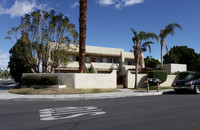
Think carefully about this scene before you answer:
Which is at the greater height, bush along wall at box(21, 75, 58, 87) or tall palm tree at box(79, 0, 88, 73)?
tall palm tree at box(79, 0, 88, 73)

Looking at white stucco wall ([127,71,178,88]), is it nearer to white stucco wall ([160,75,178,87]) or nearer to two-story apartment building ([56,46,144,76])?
white stucco wall ([160,75,178,87])

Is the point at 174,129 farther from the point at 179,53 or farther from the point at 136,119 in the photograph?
the point at 179,53

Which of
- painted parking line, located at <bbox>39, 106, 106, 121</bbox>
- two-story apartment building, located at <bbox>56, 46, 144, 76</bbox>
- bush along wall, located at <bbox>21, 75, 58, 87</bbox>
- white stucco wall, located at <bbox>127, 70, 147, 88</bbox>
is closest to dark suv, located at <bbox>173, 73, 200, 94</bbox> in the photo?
white stucco wall, located at <bbox>127, 70, 147, 88</bbox>

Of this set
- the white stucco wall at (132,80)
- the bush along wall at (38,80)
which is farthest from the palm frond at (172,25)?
the bush along wall at (38,80)

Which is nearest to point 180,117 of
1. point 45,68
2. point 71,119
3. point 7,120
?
point 71,119

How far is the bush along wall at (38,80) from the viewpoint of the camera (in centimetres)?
1700

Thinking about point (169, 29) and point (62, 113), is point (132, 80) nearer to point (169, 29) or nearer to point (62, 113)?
point (169, 29)

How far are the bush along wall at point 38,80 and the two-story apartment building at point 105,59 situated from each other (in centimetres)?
950

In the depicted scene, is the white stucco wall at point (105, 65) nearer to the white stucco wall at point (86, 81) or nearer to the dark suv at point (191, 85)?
the white stucco wall at point (86, 81)

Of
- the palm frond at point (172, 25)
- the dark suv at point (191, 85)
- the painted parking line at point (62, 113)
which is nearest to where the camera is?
the painted parking line at point (62, 113)

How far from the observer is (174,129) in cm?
477

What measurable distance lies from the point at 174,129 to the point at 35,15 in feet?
60.5

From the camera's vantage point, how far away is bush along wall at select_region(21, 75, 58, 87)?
17.0 metres

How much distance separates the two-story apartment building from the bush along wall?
9497 millimetres
